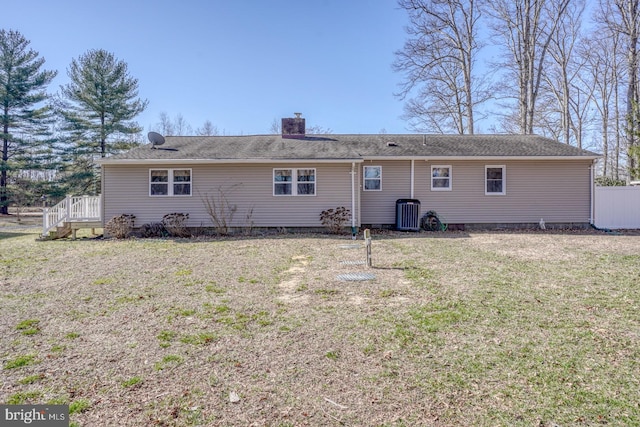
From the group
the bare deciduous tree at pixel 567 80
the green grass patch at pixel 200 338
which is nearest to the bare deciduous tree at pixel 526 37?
the bare deciduous tree at pixel 567 80

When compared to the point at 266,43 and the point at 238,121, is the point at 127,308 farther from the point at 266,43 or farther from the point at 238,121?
the point at 238,121

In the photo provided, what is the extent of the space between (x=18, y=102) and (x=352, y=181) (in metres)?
25.3

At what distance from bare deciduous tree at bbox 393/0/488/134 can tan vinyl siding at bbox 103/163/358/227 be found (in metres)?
12.4

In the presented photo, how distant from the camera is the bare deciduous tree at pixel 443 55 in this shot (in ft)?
66.3

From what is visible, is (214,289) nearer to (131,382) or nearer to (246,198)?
(131,382)

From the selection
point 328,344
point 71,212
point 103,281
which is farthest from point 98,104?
point 328,344

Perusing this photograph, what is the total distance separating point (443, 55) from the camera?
68.0 ft

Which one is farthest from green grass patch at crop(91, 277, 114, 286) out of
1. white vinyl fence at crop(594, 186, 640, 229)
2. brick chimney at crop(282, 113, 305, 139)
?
white vinyl fence at crop(594, 186, 640, 229)

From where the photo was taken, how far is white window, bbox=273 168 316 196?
11625mm

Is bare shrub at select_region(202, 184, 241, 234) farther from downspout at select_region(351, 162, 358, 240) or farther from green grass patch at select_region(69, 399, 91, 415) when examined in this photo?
green grass patch at select_region(69, 399, 91, 415)

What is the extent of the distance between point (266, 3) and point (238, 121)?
21.0 meters

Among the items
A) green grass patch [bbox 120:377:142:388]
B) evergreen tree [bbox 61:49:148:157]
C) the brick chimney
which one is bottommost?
green grass patch [bbox 120:377:142:388]

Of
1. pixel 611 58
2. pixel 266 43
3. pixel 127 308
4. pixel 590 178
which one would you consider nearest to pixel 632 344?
pixel 127 308

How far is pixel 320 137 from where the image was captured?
1431cm
